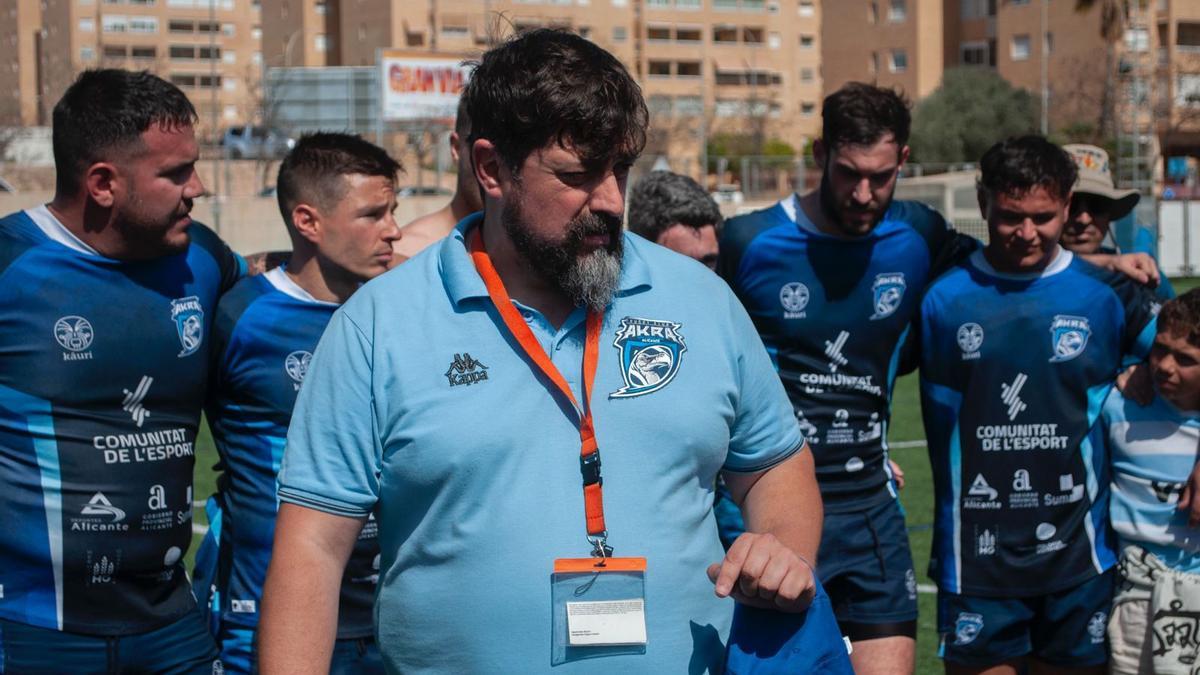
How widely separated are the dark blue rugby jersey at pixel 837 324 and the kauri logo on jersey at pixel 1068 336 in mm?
493

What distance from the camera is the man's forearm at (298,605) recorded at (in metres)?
2.61

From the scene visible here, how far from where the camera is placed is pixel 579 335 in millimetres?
2760

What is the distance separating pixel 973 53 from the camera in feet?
249

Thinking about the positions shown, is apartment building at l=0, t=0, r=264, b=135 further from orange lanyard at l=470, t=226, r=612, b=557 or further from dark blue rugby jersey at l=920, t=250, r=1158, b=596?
orange lanyard at l=470, t=226, r=612, b=557

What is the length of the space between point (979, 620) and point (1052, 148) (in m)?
1.62

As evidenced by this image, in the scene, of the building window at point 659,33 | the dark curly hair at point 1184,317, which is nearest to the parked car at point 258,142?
the building window at point 659,33

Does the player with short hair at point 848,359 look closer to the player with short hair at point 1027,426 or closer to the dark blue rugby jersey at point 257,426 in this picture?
the player with short hair at point 1027,426

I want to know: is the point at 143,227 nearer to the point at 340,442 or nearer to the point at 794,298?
the point at 340,442

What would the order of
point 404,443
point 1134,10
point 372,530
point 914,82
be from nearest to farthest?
1. point 404,443
2. point 372,530
3. point 1134,10
4. point 914,82

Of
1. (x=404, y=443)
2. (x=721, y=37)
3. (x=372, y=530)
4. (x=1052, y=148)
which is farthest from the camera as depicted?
(x=721, y=37)

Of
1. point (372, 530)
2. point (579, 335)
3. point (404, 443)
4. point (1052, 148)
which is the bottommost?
point (372, 530)

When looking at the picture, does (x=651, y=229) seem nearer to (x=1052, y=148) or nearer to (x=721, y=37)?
(x=1052, y=148)

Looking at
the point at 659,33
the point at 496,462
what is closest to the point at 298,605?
the point at 496,462

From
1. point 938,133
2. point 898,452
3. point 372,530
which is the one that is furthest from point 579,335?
point 938,133
